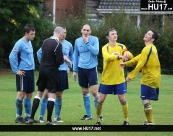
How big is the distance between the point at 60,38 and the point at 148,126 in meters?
3.43

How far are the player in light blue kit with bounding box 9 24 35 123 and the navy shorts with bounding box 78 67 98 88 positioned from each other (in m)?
1.42

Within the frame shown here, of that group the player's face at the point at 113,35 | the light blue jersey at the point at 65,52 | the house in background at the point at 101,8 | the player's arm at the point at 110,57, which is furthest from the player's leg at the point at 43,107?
the house in background at the point at 101,8

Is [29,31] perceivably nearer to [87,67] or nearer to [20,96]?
[20,96]

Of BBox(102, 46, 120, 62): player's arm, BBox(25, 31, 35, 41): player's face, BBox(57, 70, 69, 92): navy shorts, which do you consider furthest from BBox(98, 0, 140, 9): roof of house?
BBox(102, 46, 120, 62): player's arm

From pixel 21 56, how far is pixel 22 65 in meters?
0.23

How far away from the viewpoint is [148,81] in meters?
12.8

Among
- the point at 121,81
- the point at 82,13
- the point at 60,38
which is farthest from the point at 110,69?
the point at 82,13

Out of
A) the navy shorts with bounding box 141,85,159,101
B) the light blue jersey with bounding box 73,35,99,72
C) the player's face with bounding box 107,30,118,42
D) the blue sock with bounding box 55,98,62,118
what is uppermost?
the player's face with bounding box 107,30,118,42

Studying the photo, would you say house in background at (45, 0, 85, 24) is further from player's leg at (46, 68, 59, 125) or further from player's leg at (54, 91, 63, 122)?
player's leg at (46, 68, 59, 125)

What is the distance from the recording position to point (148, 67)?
503 inches

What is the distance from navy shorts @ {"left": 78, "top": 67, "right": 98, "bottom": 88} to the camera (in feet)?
47.4

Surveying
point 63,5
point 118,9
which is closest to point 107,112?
point 118,9

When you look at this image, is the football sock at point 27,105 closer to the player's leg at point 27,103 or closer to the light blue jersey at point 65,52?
the player's leg at point 27,103

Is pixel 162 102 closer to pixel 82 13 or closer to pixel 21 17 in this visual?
pixel 21 17
